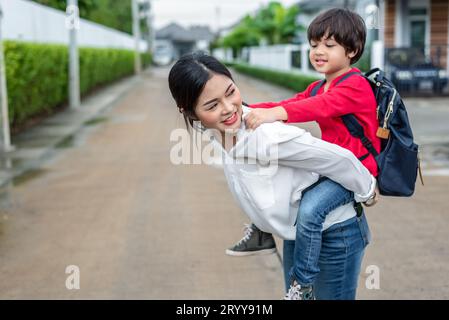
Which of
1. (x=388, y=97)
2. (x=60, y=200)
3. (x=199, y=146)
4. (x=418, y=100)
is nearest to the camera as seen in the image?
(x=388, y=97)

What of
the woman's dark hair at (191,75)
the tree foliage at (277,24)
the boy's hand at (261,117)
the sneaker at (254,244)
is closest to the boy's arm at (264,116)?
the boy's hand at (261,117)

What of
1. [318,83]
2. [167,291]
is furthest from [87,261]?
[318,83]

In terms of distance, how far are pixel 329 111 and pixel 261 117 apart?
0.84ft

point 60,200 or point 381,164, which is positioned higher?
point 381,164

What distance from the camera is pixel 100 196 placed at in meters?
7.36

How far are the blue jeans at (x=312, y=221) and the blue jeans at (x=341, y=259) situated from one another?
9 centimetres

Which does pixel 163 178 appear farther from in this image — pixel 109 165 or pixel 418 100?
pixel 418 100

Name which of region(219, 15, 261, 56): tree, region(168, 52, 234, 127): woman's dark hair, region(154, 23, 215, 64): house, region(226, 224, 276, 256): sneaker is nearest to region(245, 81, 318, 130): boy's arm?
region(168, 52, 234, 127): woman's dark hair

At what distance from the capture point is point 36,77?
1341cm

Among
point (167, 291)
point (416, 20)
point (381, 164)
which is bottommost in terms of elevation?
point (167, 291)

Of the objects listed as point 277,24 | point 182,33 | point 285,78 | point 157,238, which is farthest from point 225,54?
point 157,238

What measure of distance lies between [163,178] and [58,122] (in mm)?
7147

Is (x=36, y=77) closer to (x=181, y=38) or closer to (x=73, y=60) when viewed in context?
(x=73, y=60)

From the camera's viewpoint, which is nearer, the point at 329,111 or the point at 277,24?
the point at 329,111
